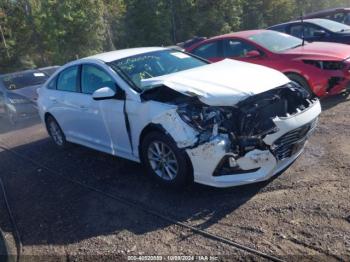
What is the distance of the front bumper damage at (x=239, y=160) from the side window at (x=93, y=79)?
178cm

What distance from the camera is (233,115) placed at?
4625 millimetres

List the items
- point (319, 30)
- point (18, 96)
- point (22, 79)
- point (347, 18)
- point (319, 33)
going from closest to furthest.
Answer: point (319, 33)
point (319, 30)
point (18, 96)
point (22, 79)
point (347, 18)

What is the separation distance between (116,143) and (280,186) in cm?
231

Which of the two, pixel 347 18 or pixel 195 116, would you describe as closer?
pixel 195 116

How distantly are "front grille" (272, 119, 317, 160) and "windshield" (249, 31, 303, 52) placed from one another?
3.60 metres

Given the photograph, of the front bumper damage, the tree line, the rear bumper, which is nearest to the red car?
→ the front bumper damage

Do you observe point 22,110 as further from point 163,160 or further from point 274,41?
point 163,160

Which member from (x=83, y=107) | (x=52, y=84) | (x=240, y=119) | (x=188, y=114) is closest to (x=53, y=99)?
(x=52, y=84)

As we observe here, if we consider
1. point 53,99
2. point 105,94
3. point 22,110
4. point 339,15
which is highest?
point 105,94

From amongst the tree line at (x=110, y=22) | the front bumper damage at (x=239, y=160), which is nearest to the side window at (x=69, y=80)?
the front bumper damage at (x=239, y=160)

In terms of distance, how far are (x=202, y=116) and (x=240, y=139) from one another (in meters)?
0.49

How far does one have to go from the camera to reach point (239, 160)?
4.52m

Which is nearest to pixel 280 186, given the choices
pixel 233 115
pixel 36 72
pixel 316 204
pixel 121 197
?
pixel 316 204

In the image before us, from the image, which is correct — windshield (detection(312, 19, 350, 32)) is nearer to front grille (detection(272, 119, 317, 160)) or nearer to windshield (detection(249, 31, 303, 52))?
windshield (detection(249, 31, 303, 52))
